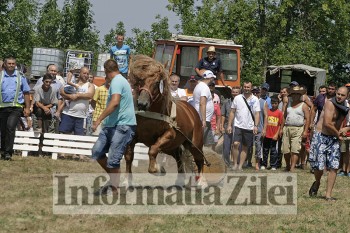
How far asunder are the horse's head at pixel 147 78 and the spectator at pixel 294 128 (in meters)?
7.10

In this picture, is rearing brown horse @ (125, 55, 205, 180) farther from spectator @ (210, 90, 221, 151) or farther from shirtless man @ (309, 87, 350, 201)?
spectator @ (210, 90, 221, 151)

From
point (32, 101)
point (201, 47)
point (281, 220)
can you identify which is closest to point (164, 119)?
point (281, 220)

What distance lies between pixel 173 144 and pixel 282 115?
6846 millimetres

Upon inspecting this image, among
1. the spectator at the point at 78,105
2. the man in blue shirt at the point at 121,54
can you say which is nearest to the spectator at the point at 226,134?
the man in blue shirt at the point at 121,54

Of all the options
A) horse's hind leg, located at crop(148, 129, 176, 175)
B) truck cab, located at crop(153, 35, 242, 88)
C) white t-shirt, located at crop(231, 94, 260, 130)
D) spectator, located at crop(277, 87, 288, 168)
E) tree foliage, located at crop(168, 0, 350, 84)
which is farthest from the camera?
tree foliage, located at crop(168, 0, 350, 84)

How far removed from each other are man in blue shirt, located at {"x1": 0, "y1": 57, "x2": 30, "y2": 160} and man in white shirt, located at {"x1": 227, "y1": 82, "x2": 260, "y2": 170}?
438 cm

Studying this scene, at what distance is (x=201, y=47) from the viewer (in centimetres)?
2428

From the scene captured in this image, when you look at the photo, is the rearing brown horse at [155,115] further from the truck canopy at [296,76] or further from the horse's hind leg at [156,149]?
the truck canopy at [296,76]

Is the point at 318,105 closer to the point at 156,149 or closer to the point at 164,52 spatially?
the point at 164,52

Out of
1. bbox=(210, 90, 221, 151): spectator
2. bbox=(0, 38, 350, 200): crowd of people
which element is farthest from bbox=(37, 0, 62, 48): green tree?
bbox=(210, 90, 221, 151): spectator

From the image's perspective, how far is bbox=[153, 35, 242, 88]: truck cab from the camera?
2431 cm

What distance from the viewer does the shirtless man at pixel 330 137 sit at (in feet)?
42.7

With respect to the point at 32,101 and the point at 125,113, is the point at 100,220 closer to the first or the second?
the point at 125,113

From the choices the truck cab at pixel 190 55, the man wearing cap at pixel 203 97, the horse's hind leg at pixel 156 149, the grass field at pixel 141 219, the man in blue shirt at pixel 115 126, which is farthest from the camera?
the truck cab at pixel 190 55
